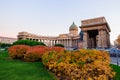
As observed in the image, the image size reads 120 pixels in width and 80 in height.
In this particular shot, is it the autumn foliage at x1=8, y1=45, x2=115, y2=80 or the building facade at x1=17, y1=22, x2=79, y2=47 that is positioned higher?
the building facade at x1=17, y1=22, x2=79, y2=47

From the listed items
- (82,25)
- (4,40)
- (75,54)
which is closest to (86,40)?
(82,25)

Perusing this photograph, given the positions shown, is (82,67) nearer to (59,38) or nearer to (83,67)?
(83,67)

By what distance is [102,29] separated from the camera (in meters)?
33.5

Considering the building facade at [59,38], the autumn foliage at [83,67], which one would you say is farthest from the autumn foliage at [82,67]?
the building facade at [59,38]

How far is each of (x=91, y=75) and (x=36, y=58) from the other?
7.53 m

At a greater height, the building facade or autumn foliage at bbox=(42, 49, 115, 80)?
the building facade

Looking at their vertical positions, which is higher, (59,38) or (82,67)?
(59,38)

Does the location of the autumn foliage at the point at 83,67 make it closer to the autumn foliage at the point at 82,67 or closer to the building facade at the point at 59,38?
the autumn foliage at the point at 82,67

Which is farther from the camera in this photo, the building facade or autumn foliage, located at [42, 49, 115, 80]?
the building facade

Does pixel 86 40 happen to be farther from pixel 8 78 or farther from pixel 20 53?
pixel 8 78

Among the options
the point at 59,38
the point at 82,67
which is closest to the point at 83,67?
the point at 82,67

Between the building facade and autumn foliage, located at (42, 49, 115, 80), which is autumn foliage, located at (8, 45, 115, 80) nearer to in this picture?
autumn foliage, located at (42, 49, 115, 80)

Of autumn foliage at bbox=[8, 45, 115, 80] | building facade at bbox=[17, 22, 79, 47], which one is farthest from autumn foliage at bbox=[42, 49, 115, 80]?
building facade at bbox=[17, 22, 79, 47]

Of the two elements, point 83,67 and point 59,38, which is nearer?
point 83,67
